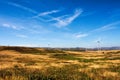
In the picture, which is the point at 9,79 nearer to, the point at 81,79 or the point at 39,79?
the point at 39,79

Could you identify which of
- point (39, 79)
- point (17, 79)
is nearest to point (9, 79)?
point (17, 79)

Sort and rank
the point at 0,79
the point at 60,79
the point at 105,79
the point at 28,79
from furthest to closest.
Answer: the point at 105,79 → the point at 60,79 → the point at 28,79 → the point at 0,79

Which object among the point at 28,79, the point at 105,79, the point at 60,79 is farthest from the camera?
the point at 105,79

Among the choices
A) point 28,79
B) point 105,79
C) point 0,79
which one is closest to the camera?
point 0,79

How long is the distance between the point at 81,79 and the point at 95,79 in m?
1.14

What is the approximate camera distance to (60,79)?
666 inches

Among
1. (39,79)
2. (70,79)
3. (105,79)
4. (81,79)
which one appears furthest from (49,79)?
(105,79)

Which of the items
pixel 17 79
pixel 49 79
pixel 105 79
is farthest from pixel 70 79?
pixel 17 79

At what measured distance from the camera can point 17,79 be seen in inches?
580

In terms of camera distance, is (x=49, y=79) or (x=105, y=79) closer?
(x=49, y=79)

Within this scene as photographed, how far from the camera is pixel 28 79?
15.6 m

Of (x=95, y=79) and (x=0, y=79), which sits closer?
(x=0, y=79)

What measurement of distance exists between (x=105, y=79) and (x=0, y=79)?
8494 mm

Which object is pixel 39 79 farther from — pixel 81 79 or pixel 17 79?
pixel 81 79
